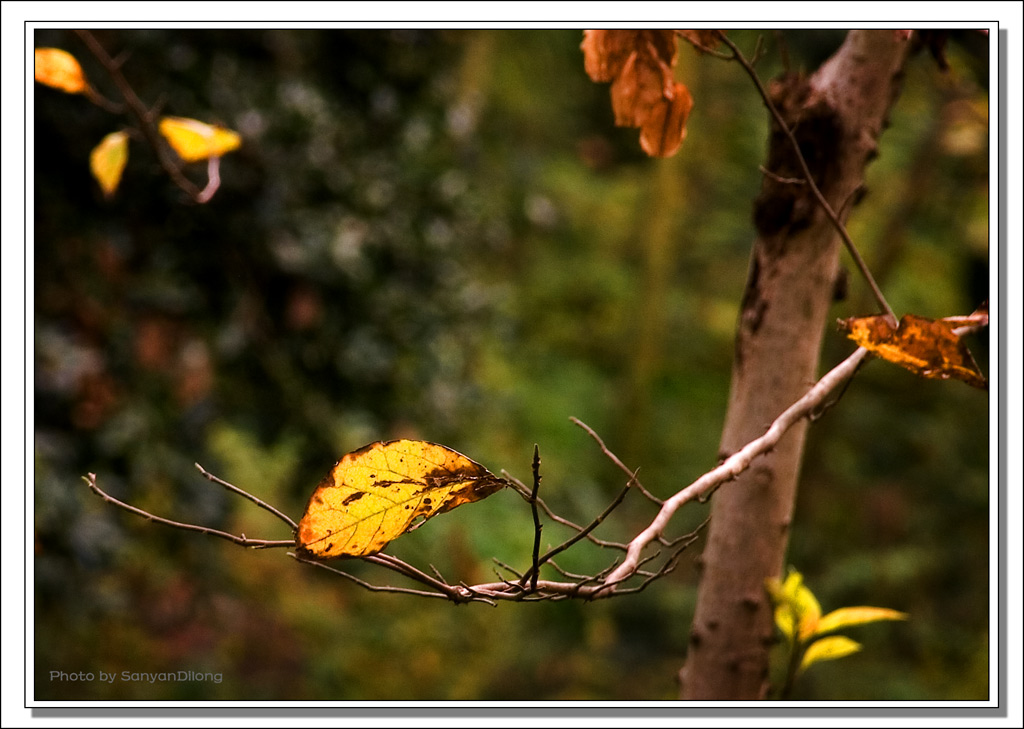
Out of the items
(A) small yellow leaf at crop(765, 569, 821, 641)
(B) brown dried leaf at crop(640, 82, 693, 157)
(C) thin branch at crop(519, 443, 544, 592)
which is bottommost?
(A) small yellow leaf at crop(765, 569, 821, 641)

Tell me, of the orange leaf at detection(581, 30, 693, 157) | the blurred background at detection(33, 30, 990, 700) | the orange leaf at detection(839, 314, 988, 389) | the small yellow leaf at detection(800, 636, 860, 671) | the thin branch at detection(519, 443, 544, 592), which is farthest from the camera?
the blurred background at detection(33, 30, 990, 700)

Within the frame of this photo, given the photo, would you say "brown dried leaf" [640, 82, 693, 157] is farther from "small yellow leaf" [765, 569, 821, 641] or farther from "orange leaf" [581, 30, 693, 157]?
"small yellow leaf" [765, 569, 821, 641]

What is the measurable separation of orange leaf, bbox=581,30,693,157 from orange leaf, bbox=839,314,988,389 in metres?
0.20

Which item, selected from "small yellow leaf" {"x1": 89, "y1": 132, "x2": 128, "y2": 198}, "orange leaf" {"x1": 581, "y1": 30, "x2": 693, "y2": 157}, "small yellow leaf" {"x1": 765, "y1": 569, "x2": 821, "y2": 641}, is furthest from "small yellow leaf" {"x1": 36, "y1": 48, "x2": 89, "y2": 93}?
"small yellow leaf" {"x1": 765, "y1": 569, "x2": 821, "y2": 641}

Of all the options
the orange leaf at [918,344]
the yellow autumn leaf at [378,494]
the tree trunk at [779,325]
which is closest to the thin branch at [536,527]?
the yellow autumn leaf at [378,494]

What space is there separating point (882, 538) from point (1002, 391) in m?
1.94

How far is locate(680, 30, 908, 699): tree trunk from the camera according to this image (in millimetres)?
658

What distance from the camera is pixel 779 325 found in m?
0.66

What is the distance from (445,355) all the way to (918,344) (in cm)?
109

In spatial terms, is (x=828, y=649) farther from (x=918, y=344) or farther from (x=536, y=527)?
(x=536, y=527)

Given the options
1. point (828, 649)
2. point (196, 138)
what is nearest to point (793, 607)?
point (828, 649)

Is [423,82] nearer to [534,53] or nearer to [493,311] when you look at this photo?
[493,311]

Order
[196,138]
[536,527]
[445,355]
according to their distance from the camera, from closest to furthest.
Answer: [536,527] → [196,138] → [445,355]

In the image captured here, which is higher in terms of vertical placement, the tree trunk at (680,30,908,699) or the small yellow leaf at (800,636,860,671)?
the tree trunk at (680,30,908,699)
